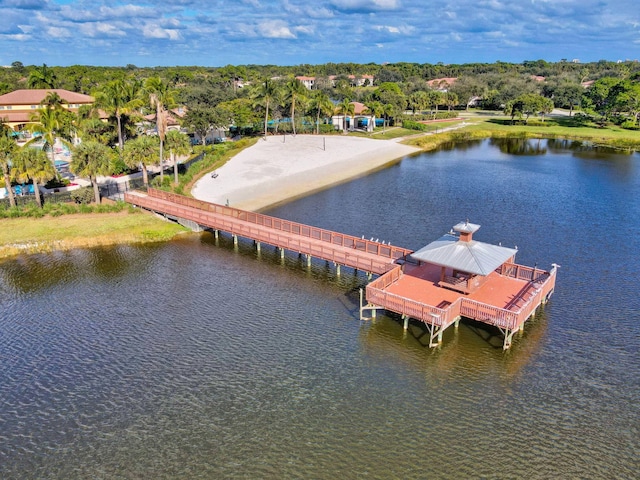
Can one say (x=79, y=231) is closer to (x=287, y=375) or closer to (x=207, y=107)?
(x=287, y=375)

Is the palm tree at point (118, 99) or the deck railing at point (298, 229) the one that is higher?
the palm tree at point (118, 99)

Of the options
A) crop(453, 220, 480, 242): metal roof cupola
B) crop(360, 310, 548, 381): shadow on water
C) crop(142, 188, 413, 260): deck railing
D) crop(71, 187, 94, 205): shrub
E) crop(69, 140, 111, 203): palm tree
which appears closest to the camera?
crop(360, 310, 548, 381): shadow on water

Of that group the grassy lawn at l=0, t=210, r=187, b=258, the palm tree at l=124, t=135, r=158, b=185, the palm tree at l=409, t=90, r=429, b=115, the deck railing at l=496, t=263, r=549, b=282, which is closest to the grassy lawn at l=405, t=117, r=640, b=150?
the palm tree at l=409, t=90, r=429, b=115

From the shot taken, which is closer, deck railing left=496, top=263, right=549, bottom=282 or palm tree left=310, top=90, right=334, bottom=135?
deck railing left=496, top=263, right=549, bottom=282

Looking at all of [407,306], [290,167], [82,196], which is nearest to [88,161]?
[82,196]

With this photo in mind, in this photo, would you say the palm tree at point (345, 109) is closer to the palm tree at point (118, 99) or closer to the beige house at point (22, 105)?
the beige house at point (22, 105)

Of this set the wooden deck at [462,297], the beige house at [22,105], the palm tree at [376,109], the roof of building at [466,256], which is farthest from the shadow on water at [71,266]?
the palm tree at [376,109]

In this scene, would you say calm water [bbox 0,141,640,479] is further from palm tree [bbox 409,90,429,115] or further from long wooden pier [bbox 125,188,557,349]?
palm tree [bbox 409,90,429,115]
